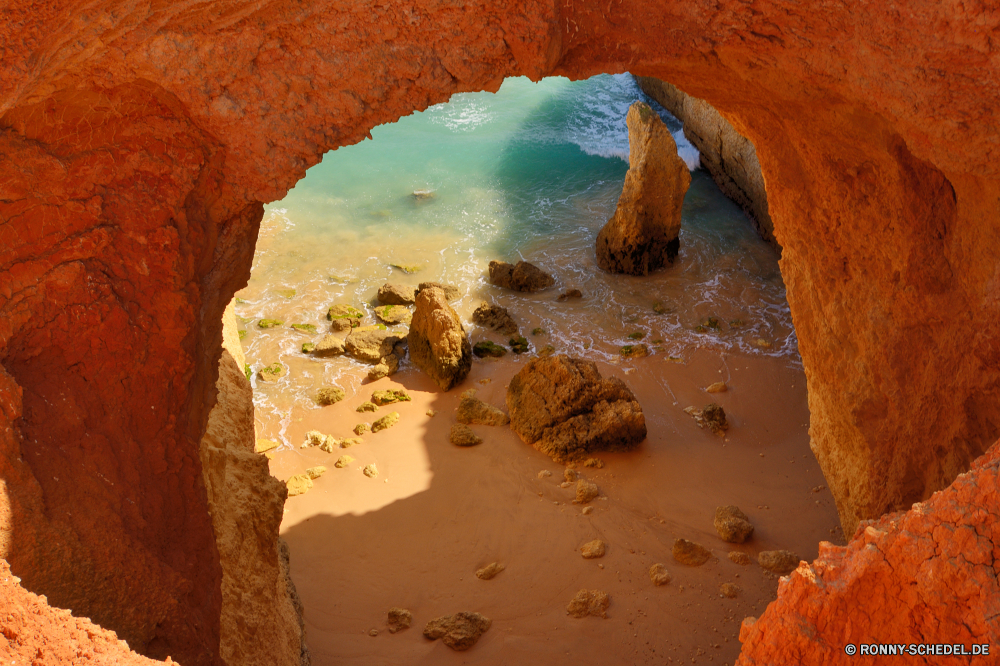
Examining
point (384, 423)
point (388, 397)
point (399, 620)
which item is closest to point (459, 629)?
point (399, 620)

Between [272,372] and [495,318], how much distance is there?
2921mm

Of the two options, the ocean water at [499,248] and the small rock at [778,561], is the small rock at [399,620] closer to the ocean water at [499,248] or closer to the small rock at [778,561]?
the small rock at [778,561]

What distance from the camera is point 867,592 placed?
204cm

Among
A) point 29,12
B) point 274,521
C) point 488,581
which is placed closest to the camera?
point 29,12

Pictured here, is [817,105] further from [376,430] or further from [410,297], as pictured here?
[410,297]

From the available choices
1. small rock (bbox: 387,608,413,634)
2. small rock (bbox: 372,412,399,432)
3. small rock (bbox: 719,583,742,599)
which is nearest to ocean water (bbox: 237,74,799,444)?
small rock (bbox: 372,412,399,432)

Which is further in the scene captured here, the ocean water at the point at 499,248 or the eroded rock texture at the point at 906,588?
the ocean water at the point at 499,248

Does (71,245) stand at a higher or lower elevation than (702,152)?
higher

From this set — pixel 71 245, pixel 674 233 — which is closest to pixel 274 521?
pixel 71 245

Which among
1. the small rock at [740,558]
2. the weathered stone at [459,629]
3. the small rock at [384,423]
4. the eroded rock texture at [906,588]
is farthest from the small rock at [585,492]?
Result: the eroded rock texture at [906,588]

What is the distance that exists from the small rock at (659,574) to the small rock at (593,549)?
38 cm

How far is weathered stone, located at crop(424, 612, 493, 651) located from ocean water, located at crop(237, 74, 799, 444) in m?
3.26

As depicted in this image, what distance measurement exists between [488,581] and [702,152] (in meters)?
12.3

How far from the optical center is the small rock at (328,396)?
7793 mm
